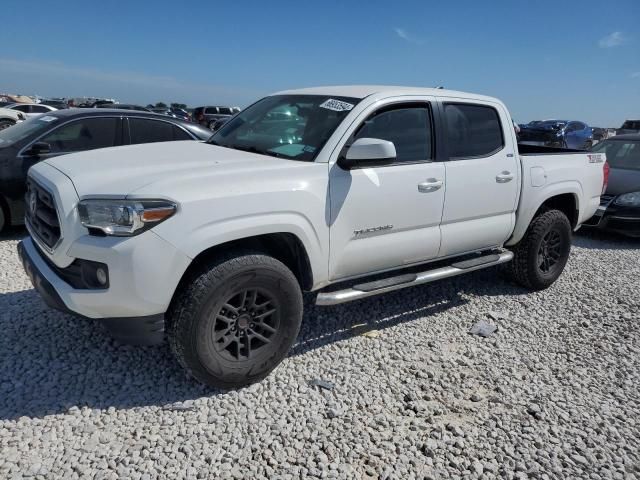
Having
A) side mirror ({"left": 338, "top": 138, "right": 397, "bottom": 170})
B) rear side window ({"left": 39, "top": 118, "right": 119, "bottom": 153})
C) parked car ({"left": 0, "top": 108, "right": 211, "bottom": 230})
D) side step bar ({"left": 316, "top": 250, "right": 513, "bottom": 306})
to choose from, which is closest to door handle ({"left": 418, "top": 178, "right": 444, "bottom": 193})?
side mirror ({"left": 338, "top": 138, "right": 397, "bottom": 170})

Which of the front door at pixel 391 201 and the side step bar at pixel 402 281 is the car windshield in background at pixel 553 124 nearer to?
the side step bar at pixel 402 281

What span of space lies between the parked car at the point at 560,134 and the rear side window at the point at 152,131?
13.7 metres

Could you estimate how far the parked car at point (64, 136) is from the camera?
5.62m

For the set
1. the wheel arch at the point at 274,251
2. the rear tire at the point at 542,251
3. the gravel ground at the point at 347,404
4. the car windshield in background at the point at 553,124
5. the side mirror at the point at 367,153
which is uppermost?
the car windshield in background at the point at 553,124

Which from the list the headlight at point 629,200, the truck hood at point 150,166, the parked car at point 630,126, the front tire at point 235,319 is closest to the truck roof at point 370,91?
the truck hood at point 150,166

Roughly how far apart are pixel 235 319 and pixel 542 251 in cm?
347

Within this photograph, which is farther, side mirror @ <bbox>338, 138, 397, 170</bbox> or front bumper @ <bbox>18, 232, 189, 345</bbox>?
side mirror @ <bbox>338, 138, 397, 170</bbox>

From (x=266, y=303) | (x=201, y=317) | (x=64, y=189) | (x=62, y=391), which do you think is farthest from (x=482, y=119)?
(x=62, y=391)

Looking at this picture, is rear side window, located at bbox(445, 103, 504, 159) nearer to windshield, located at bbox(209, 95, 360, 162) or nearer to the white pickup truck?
the white pickup truck

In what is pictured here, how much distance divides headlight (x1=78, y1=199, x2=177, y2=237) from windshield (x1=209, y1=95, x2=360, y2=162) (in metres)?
1.08

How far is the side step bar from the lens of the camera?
129 inches

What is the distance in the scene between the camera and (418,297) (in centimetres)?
478

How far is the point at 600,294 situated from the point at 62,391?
5.06 m

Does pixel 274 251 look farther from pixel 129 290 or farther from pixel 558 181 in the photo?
pixel 558 181
